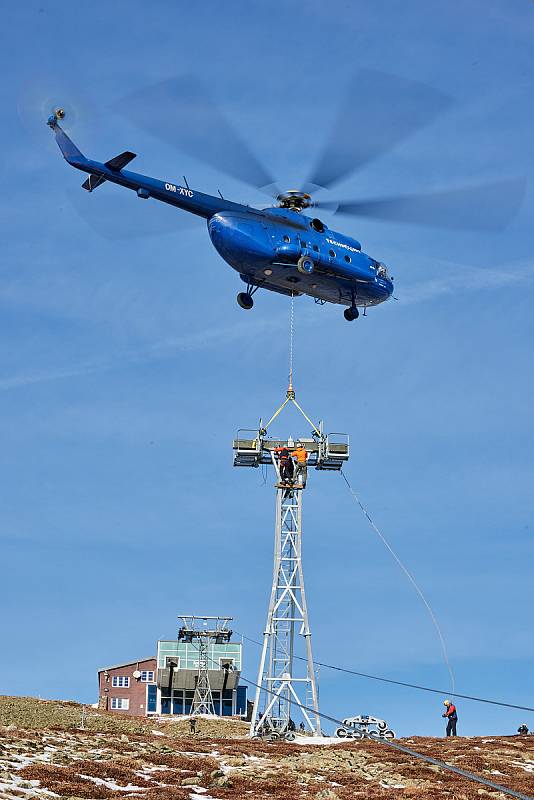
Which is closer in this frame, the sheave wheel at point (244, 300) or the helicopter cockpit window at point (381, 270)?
the sheave wheel at point (244, 300)

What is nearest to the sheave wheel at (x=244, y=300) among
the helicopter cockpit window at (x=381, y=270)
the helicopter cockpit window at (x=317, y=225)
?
the helicopter cockpit window at (x=317, y=225)

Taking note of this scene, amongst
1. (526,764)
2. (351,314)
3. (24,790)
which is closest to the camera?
(24,790)

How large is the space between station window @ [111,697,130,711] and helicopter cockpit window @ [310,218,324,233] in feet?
144

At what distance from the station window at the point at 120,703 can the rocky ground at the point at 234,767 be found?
3271cm

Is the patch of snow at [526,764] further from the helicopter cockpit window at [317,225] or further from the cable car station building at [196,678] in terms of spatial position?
the cable car station building at [196,678]

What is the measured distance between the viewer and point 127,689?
8250 centimetres

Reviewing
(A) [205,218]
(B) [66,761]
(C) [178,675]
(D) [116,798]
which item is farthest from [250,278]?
(C) [178,675]

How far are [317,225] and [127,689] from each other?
4433 centimetres

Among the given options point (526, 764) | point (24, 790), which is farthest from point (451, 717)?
point (24, 790)

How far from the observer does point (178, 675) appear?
76625mm

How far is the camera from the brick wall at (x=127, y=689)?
8112 centimetres

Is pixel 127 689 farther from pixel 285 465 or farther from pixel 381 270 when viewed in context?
pixel 381 270

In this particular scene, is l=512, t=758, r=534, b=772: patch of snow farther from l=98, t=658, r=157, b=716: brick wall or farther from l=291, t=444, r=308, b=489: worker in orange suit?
l=98, t=658, r=157, b=716: brick wall

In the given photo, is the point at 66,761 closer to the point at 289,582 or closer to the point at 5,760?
the point at 5,760
